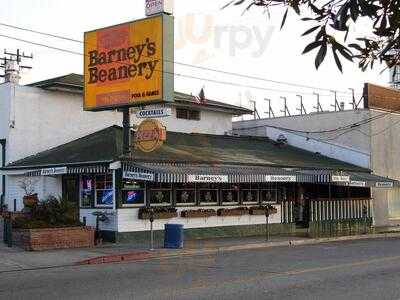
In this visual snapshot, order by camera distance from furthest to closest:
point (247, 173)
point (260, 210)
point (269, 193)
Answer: point (269, 193)
point (260, 210)
point (247, 173)

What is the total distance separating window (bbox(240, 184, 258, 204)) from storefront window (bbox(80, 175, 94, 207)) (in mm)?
6823

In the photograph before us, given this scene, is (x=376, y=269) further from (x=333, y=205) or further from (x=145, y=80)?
(x=333, y=205)

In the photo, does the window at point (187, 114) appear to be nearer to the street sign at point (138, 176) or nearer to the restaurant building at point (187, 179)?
the restaurant building at point (187, 179)

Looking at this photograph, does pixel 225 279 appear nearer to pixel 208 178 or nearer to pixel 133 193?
pixel 208 178

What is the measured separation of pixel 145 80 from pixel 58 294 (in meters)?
12.4

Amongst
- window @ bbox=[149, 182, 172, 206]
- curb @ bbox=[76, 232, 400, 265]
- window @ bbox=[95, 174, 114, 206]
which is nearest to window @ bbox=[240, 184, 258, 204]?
curb @ bbox=[76, 232, 400, 265]

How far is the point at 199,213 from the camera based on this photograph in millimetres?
24938

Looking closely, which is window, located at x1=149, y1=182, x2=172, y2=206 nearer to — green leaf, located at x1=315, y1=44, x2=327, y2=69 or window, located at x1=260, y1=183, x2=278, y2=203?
window, located at x1=260, y1=183, x2=278, y2=203

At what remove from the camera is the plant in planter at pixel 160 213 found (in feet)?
75.4

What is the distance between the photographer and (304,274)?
13.8m

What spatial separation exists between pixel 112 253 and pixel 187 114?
55.1 ft

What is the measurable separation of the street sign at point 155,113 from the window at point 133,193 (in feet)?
8.06

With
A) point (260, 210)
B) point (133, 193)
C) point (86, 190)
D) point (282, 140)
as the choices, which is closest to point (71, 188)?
point (86, 190)

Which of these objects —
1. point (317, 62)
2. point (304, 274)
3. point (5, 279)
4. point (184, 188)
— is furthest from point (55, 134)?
point (317, 62)
